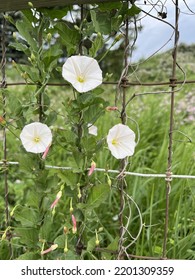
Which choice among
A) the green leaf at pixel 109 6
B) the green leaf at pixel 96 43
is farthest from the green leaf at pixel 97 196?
the green leaf at pixel 109 6

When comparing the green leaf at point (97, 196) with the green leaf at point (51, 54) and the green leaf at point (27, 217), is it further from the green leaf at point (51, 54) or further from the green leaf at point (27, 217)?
the green leaf at point (51, 54)

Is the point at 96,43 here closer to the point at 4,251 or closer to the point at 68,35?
the point at 68,35

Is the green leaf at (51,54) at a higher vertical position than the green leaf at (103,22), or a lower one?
lower

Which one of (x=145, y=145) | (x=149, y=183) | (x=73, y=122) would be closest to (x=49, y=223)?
(x=73, y=122)

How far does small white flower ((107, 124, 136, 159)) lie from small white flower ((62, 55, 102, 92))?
135 mm

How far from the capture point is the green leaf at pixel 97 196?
1179 millimetres

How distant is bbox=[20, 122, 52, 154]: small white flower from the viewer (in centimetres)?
114

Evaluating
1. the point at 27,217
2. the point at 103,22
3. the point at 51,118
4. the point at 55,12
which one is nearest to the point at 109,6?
the point at 103,22

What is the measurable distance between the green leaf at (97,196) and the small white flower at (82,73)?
27cm

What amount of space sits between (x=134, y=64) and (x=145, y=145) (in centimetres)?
88

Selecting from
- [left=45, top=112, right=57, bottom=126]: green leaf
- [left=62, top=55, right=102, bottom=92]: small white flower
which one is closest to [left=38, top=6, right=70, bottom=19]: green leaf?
[left=62, top=55, right=102, bottom=92]: small white flower

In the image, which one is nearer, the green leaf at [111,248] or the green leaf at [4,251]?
the green leaf at [111,248]

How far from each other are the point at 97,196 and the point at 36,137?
226mm

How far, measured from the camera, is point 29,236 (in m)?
1.26
